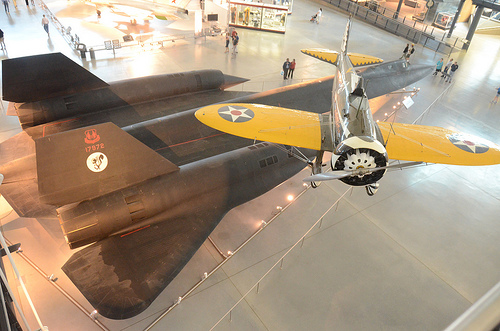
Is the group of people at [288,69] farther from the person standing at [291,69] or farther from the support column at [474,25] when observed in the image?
the support column at [474,25]

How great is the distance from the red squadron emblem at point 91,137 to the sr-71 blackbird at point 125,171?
19mm

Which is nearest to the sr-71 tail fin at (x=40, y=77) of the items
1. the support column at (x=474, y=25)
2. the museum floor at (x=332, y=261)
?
the museum floor at (x=332, y=261)

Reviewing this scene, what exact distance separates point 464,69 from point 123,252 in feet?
84.1

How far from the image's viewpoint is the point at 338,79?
12.0m

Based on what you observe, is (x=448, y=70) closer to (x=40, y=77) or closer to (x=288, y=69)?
(x=288, y=69)

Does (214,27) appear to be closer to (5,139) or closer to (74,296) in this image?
(5,139)

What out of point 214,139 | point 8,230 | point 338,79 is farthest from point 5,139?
point 338,79

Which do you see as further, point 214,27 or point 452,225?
point 214,27

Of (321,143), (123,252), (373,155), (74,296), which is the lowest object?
(74,296)

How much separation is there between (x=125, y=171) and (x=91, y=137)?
1.13 m

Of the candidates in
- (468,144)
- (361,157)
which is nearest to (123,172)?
(361,157)

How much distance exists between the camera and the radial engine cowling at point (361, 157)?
25.9 feet

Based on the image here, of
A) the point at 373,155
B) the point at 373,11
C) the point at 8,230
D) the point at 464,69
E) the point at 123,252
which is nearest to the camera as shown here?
the point at 123,252

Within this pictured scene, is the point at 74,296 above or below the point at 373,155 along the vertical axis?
below
